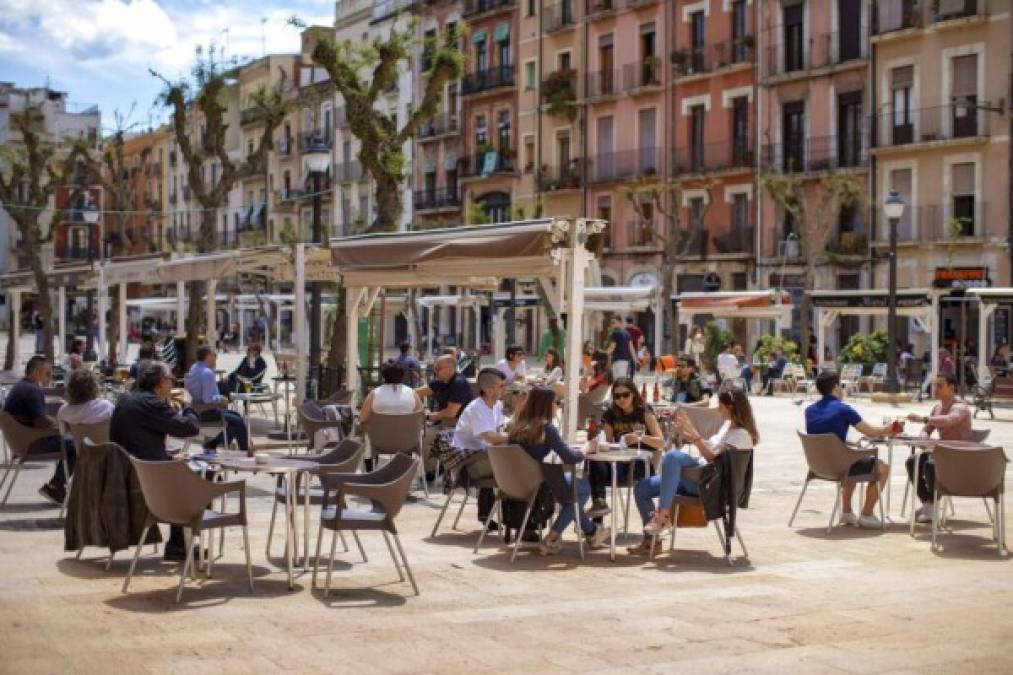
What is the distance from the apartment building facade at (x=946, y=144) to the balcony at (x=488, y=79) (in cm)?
1736

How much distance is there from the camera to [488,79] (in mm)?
54969

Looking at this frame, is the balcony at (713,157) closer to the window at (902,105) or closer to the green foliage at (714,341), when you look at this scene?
the window at (902,105)

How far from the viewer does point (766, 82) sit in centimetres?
4297

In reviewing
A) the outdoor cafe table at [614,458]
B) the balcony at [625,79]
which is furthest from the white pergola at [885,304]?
the outdoor cafe table at [614,458]

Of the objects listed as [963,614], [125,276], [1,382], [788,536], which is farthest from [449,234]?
[125,276]

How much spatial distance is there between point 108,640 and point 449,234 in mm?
7703

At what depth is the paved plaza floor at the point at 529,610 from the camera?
267 inches

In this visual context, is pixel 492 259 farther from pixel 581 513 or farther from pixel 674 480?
pixel 674 480

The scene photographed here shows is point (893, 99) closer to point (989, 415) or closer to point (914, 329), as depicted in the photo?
point (914, 329)

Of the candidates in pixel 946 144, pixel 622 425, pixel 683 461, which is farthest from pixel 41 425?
pixel 946 144

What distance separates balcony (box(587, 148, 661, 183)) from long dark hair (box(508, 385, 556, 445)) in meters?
37.7

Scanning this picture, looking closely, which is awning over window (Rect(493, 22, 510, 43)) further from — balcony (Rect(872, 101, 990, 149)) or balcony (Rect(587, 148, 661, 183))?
balcony (Rect(872, 101, 990, 149))

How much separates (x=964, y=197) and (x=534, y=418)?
3153 cm

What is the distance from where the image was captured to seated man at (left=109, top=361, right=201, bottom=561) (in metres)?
9.20
